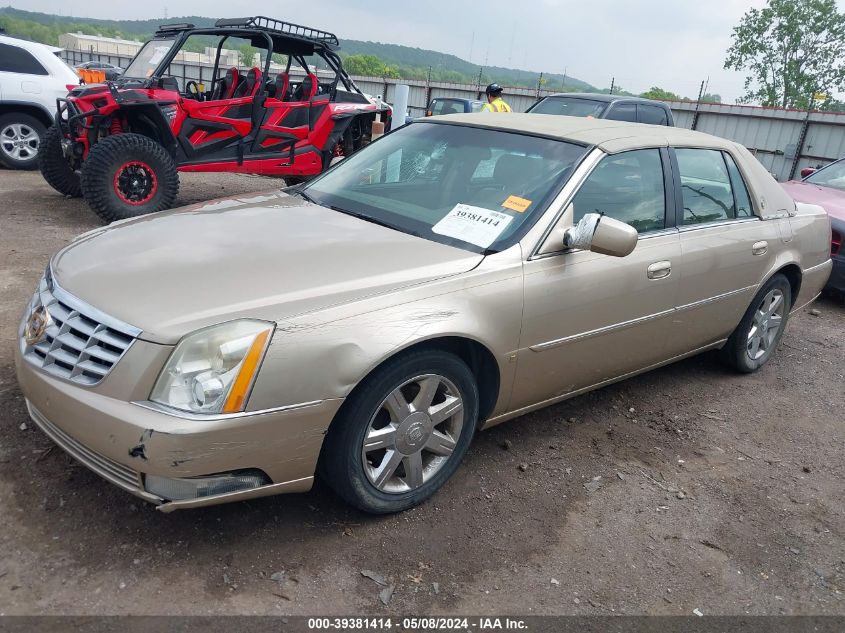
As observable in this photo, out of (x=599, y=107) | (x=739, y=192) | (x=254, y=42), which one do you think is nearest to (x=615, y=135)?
(x=739, y=192)

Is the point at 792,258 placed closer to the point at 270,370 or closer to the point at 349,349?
the point at 349,349

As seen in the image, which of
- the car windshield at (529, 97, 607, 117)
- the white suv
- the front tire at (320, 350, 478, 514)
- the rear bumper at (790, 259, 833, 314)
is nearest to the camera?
the front tire at (320, 350, 478, 514)

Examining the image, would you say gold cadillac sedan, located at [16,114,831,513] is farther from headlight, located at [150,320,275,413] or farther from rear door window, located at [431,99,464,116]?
rear door window, located at [431,99,464,116]

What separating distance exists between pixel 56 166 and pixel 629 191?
7096 mm

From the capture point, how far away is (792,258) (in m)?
4.61

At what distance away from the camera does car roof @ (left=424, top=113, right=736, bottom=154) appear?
3.55m

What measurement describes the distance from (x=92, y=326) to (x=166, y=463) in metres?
0.57

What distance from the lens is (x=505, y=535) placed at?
286 cm

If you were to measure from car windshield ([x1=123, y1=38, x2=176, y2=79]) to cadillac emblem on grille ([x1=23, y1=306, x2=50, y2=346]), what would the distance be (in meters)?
6.21

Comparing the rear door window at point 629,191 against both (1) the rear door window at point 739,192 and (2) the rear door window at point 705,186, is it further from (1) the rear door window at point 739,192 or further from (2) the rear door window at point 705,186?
Result: (1) the rear door window at point 739,192

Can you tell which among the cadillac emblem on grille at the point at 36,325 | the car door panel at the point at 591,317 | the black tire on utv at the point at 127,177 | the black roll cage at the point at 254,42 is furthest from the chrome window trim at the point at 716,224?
the black roll cage at the point at 254,42

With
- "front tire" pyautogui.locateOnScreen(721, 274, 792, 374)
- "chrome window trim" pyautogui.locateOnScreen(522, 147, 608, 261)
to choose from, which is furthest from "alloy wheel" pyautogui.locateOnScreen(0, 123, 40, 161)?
"front tire" pyautogui.locateOnScreen(721, 274, 792, 374)

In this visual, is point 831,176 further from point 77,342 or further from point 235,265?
point 77,342

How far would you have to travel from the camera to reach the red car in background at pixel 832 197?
663 centimetres
